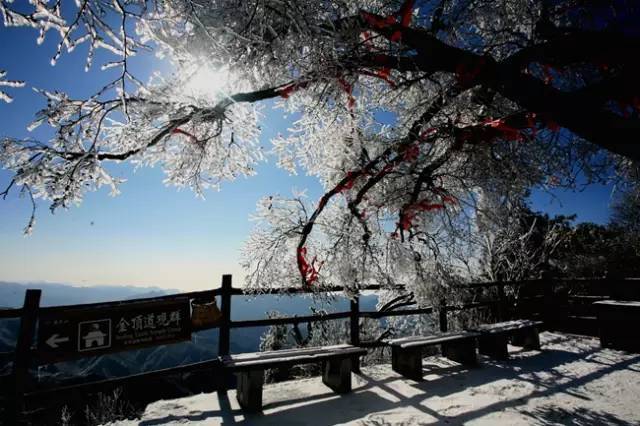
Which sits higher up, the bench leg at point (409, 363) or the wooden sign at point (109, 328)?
the wooden sign at point (109, 328)

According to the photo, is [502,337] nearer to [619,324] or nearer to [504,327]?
[504,327]

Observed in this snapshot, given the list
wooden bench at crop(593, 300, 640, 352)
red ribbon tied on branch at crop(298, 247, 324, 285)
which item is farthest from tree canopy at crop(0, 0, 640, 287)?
wooden bench at crop(593, 300, 640, 352)

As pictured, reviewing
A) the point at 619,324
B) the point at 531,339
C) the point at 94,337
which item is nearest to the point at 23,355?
the point at 94,337

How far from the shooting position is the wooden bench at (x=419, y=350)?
492cm

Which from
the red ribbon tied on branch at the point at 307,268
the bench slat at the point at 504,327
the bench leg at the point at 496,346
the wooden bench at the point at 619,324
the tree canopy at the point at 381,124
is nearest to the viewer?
the tree canopy at the point at 381,124

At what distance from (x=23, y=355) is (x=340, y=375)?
345 cm

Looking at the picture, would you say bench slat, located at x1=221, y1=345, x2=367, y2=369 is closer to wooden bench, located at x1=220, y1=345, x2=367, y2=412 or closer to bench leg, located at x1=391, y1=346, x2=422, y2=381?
wooden bench, located at x1=220, y1=345, x2=367, y2=412

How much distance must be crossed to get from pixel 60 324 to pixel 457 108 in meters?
5.64

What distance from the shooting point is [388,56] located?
12.9 feet

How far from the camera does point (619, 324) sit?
253 inches

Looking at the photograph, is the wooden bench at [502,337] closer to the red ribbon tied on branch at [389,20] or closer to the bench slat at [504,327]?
the bench slat at [504,327]

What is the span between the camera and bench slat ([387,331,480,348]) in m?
4.93

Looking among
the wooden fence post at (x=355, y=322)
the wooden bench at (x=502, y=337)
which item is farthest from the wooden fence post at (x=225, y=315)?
the wooden bench at (x=502, y=337)

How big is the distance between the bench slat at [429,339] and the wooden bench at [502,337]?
1.09 ft
